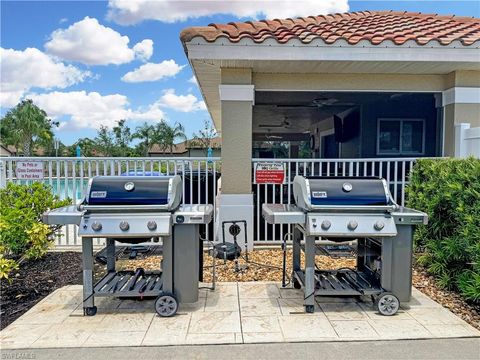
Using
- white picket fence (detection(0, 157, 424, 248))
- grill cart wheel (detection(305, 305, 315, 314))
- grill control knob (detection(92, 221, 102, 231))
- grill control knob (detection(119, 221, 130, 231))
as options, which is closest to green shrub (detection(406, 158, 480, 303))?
white picket fence (detection(0, 157, 424, 248))

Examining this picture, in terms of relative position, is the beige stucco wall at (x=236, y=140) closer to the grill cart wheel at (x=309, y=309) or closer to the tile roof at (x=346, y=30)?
the tile roof at (x=346, y=30)

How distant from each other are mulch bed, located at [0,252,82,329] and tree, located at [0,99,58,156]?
39280mm

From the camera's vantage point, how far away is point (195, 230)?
402 cm

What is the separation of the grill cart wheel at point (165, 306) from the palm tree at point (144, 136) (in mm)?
45183

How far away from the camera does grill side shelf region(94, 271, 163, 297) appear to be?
3977 millimetres

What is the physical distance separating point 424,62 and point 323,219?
4092mm

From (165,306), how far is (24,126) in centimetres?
4356

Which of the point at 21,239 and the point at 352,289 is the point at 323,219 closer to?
the point at 352,289

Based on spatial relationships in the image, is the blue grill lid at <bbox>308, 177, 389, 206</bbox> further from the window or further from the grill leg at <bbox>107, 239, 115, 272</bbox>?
the window

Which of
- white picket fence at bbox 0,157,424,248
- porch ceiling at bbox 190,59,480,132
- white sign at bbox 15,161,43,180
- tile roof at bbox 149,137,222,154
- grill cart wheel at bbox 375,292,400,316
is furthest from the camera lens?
tile roof at bbox 149,137,222,154

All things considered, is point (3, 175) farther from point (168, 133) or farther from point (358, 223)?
point (168, 133)

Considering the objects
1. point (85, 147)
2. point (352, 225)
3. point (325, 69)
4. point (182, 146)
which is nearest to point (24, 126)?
point (85, 147)

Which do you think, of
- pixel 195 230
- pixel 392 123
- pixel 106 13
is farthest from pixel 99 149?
pixel 195 230

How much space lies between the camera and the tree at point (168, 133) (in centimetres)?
4662
